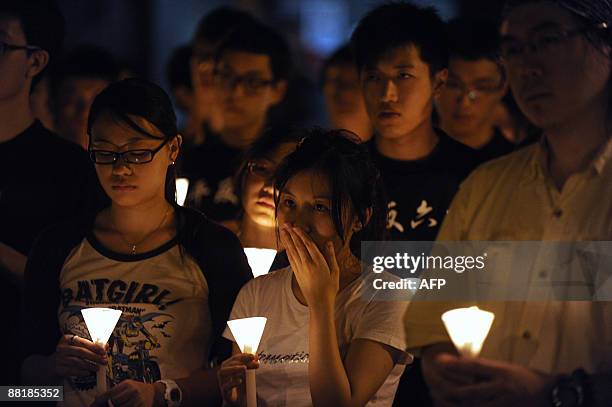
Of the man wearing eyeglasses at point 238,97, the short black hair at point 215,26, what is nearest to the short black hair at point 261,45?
the man wearing eyeglasses at point 238,97

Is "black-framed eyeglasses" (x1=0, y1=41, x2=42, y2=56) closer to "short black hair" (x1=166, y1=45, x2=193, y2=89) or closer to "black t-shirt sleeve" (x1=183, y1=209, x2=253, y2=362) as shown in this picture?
"black t-shirt sleeve" (x1=183, y1=209, x2=253, y2=362)

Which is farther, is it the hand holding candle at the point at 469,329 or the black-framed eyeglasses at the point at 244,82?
the black-framed eyeglasses at the point at 244,82

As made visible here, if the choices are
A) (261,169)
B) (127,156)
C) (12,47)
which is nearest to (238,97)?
(261,169)

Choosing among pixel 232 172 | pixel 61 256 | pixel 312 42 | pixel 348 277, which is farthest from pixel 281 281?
pixel 312 42

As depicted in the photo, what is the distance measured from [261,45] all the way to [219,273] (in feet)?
4.53

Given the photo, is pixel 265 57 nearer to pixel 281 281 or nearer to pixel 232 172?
pixel 232 172

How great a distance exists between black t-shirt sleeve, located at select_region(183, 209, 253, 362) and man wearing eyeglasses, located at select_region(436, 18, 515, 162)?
3.50ft

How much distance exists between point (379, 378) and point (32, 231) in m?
1.07

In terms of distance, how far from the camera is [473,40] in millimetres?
3486

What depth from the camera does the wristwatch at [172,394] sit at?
2.49 m

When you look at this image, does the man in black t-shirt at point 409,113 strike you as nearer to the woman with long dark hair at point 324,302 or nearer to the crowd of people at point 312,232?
the crowd of people at point 312,232

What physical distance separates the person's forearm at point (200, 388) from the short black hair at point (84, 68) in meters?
1.58

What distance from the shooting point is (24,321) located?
2.67 metres

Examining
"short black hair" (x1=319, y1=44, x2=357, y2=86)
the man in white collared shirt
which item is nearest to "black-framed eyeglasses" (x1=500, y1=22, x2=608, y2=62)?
the man in white collared shirt
